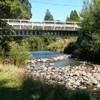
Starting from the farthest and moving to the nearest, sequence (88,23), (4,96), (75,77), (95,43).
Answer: (88,23) → (95,43) → (75,77) → (4,96)

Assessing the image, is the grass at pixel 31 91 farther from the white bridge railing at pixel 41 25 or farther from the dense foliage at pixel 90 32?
the white bridge railing at pixel 41 25

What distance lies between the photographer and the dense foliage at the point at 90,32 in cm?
5706

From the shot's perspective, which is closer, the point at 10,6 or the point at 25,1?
the point at 10,6

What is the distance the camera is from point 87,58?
58.5 metres

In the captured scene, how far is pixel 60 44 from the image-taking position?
87812 millimetres

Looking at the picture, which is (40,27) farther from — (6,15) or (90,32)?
(6,15)

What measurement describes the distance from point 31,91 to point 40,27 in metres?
62.9

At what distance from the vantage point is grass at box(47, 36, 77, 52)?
3280 inches

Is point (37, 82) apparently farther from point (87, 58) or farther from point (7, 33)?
point (87, 58)

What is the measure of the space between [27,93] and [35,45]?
253ft

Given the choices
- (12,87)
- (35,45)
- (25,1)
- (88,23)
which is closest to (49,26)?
(35,45)

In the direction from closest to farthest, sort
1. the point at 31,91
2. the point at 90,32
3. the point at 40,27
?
1. the point at 31,91
2. the point at 90,32
3. the point at 40,27

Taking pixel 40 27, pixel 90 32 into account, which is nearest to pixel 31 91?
pixel 90 32

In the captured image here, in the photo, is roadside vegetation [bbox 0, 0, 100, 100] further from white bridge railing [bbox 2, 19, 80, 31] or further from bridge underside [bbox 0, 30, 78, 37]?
bridge underside [bbox 0, 30, 78, 37]
